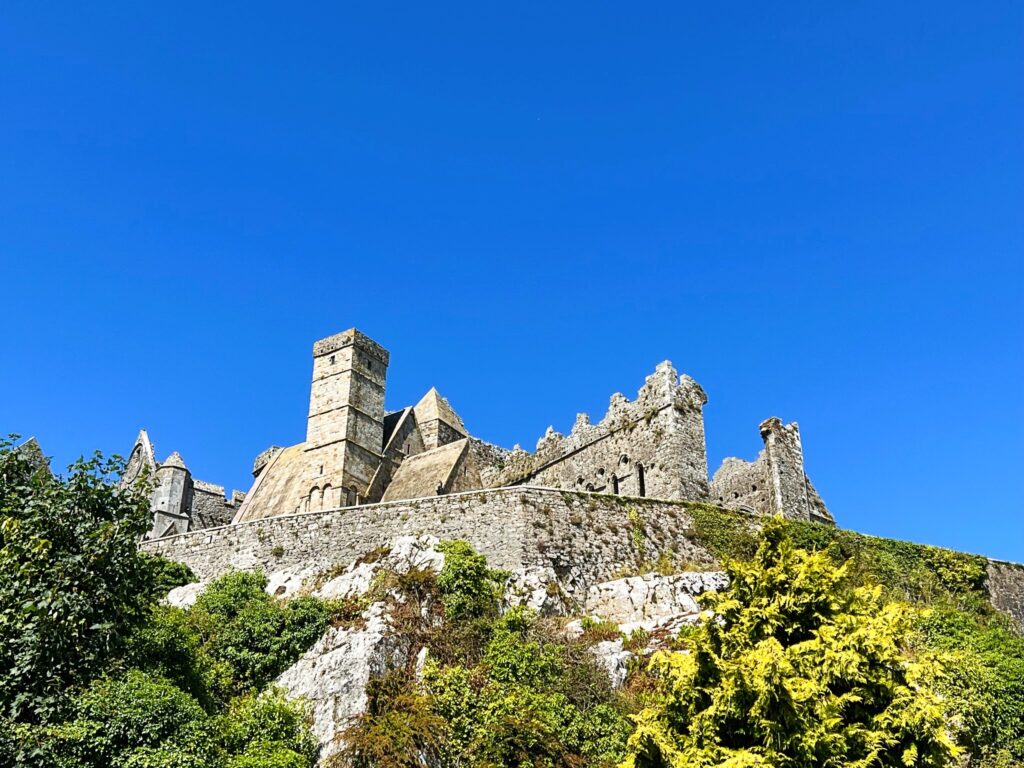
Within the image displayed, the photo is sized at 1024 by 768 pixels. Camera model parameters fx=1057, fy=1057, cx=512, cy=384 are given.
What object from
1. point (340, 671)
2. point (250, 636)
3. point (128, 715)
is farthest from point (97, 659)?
point (250, 636)

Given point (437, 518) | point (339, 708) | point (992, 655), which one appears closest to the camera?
point (339, 708)

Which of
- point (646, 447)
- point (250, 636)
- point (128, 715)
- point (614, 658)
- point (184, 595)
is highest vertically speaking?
point (646, 447)

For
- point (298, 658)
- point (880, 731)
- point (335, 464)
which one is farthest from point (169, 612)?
point (880, 731)

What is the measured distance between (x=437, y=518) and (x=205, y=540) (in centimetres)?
839

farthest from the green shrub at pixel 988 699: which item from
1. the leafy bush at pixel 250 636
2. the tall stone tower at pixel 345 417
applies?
the tall stone tower at pixel 345 417

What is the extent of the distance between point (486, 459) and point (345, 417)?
7740 mm

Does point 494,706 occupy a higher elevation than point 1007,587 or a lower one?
lower

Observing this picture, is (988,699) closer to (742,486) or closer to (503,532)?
(503,532)

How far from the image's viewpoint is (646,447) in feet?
117

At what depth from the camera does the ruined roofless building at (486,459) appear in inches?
1379

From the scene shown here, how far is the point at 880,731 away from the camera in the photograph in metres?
16.6

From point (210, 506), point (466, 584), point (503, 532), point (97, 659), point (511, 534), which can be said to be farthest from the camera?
point (210, 506)

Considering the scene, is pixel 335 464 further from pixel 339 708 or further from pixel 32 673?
pixel 32 673

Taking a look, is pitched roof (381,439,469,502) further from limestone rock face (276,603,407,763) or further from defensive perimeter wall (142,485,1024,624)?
limestone rock face (276,603,407,763)
